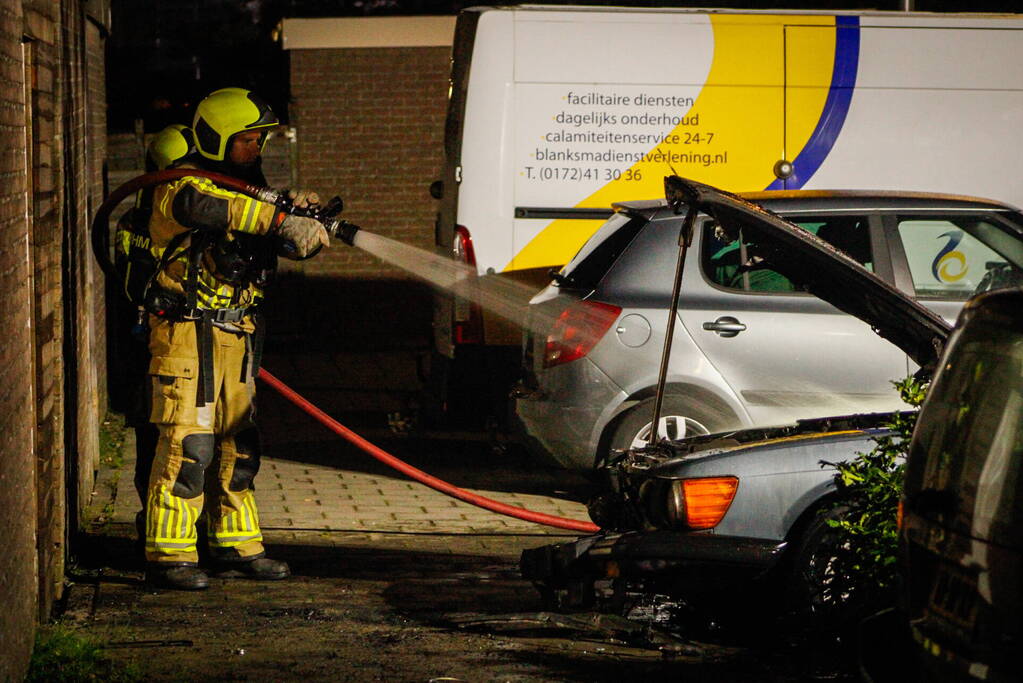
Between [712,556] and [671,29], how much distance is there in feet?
17.7

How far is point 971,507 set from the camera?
3.54m

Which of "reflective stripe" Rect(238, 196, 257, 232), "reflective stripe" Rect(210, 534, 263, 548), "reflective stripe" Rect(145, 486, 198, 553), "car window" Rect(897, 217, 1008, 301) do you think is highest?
"reflective stripe" Rect(238, 196, 257, 232)

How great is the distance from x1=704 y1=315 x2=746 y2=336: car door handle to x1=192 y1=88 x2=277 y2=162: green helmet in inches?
105

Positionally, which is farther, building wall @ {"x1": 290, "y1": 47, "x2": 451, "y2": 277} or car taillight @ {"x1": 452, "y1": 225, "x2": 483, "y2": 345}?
building wall @ {"x1": 290, "y1": 47, "x2": 451, "y2": 277}

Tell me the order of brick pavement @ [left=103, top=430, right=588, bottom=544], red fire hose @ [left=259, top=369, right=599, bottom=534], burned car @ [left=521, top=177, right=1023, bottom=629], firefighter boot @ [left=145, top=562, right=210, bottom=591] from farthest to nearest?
brick pavement @ [left=103, top=430, right=588, bottom=544]
red fire hose @ [left=259, top=369, right=599, bottom=534]
firefighter boot @ [left=145, top=562, right=210, bottom=591]
burned car @ [left=521, top=177, right=1023, bottom=629]

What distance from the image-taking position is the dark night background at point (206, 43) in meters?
17.5

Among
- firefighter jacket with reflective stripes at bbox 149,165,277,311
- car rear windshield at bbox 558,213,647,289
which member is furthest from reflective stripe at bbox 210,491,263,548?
car rear windshield at bbox 558,213,647,289

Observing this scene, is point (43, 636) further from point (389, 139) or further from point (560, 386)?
point (389, 139)

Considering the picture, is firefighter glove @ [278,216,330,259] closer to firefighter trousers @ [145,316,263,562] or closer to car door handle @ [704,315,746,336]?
firefighter trousers @ [145,316,263,562]

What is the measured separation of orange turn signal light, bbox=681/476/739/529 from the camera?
5.49 metres

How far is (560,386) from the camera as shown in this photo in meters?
8.51

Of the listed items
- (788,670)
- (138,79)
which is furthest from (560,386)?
(138,79)

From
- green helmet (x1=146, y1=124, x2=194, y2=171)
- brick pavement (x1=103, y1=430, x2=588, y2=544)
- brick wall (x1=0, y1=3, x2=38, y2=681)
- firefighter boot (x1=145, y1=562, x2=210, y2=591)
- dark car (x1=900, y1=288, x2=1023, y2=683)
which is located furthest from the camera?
brick pavement (x1=103, y1=430, x2=588, y2=544)

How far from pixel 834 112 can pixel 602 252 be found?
2.49 meters
